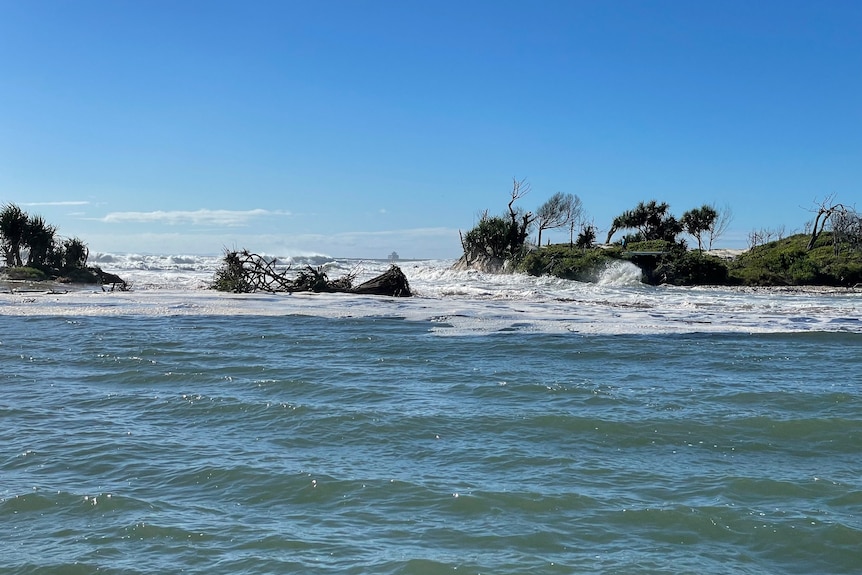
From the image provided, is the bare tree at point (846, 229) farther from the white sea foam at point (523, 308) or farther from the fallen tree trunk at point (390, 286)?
the fallen tree trunk at point (390, 286)

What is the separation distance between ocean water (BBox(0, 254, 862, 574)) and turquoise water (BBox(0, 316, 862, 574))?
2cm

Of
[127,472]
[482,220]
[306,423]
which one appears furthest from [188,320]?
[482,220]

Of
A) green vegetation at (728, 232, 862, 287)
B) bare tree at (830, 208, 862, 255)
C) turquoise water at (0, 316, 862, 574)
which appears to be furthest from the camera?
bare tree at (830, 208, 862, 255)

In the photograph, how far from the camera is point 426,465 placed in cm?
597

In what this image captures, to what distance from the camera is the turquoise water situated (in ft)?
14.1

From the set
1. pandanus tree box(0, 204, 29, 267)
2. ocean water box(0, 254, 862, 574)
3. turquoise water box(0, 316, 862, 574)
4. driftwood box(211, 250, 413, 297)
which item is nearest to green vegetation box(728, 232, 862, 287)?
driftwood box(211, 250, 413, 297)

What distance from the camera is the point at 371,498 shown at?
204 inches

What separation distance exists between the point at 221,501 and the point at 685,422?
4.54 metres

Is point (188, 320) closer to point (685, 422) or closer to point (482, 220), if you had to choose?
point (685, 422)

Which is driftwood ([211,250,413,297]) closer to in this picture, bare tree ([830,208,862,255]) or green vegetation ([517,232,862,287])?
green vegetation ([517,232,862,287])

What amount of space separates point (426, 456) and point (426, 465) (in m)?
0.26

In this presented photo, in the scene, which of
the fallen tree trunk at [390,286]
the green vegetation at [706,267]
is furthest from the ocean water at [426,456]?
the green vegetation at [706,267]

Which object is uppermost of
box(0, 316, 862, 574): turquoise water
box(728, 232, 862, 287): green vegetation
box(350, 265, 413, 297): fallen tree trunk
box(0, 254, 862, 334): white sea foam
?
box(728, 232, 862, 287): green vegetation

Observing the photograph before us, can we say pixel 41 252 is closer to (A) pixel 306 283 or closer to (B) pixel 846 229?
(A) pixel 306 283
